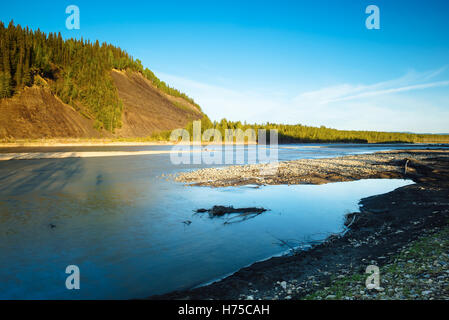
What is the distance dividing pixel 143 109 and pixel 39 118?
60817mm

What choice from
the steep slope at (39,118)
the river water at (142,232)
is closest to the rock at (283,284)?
the river water at (142,232)

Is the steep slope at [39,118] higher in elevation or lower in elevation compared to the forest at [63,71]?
lower

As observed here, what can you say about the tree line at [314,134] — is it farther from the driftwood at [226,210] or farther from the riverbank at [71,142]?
the driftwood at [226,210]

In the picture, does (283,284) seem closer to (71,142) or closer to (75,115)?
(71,142)

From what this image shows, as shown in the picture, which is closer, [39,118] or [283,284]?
[283,284]

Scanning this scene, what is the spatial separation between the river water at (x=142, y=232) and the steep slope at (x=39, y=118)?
70.1 meters

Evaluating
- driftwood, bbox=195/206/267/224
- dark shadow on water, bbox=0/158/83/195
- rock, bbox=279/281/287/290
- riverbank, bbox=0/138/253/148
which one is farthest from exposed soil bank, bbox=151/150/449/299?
riverbank, bbox=0/138/253/148

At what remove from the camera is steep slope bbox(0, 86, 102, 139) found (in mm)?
76375

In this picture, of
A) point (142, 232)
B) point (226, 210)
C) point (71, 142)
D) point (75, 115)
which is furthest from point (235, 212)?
point (75, 115)

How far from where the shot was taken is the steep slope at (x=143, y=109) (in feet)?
414

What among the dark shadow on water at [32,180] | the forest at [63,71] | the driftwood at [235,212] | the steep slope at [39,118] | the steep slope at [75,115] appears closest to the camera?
the driftwood at [235,212]

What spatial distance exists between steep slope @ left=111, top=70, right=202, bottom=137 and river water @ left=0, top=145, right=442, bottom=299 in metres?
105

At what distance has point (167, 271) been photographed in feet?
26.6

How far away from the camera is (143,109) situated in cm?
14150
